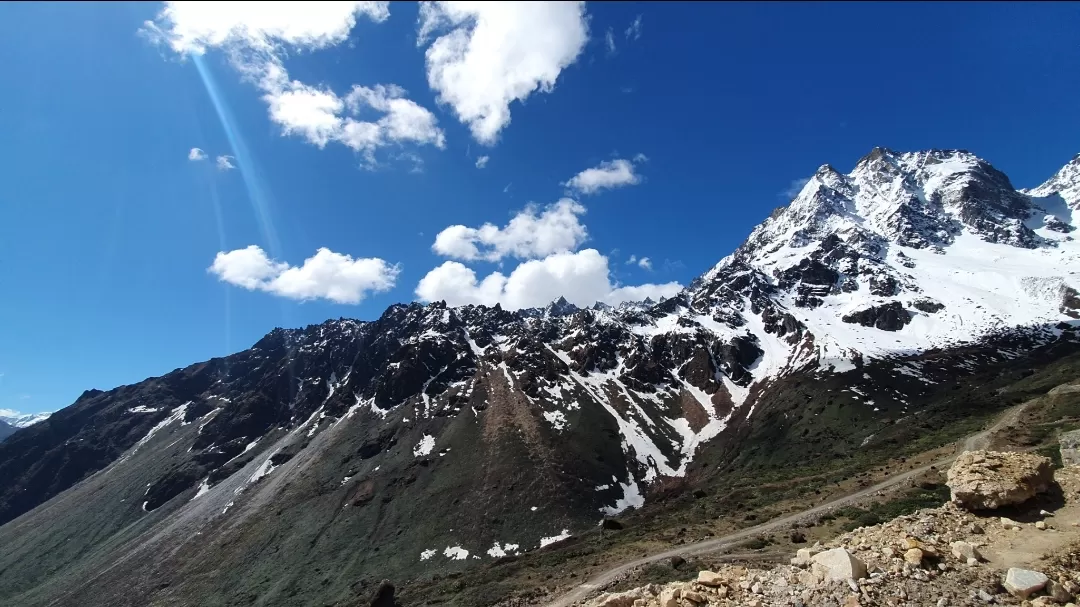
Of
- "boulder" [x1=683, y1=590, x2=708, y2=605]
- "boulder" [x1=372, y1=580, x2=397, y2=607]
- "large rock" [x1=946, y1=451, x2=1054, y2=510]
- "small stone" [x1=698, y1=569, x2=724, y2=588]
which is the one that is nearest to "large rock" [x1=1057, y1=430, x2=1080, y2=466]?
"large rock" [x1=946, y1=451, x2=1054, y2=510]

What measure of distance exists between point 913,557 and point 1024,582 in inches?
92.5

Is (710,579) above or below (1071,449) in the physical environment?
above

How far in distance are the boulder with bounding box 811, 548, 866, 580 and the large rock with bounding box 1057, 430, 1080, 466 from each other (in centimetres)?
1691

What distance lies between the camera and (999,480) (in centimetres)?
1873

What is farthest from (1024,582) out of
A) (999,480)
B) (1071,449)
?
(1071,449)

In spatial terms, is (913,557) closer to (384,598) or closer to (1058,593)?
(1058,593)

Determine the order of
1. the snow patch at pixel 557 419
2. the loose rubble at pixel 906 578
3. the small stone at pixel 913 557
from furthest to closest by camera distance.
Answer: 1. the snow patch at pixel 557 419
2. the small stone at pixel 913 557
3. the loose rubble at pixel 906 578

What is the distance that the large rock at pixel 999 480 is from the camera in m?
18.4

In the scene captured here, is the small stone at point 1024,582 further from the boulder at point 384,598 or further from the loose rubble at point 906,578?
the boulder at point 384,598

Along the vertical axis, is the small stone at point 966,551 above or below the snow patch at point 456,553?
above

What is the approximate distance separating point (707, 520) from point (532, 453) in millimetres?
102687

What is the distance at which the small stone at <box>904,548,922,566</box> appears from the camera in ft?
47.6

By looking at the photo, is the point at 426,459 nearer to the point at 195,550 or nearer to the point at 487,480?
the point at 487,480

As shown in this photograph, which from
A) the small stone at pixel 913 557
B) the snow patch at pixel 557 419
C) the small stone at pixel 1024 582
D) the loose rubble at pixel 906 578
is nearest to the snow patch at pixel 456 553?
the snow patch at pixel 557 419
